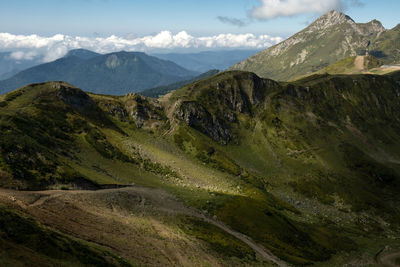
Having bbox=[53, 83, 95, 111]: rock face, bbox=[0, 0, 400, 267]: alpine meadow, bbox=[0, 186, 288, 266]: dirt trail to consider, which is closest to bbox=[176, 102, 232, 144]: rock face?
bbox=[0, 0, 400, 267]: alpine meadow

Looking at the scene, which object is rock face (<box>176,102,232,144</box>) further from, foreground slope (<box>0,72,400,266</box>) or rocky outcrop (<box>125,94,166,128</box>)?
rocky outcrop (<box>125,94,166,128</box>)

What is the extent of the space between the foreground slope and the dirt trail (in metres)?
0.39

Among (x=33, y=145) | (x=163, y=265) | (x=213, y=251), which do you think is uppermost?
(x=33, y=145)

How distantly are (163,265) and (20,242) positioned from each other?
22.8 m

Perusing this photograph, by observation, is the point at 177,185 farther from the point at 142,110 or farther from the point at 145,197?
the point at 142,110

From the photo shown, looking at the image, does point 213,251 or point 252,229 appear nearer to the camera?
point 213,251

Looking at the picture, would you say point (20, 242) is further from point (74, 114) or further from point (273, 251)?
point (74, 114)

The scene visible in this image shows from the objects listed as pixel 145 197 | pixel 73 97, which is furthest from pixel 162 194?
pixel 73 97

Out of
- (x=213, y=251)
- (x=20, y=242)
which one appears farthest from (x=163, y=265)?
(x=20, y=242)

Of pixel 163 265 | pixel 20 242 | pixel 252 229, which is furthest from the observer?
pixel 252 229

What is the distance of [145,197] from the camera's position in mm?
78500

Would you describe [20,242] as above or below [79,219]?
above

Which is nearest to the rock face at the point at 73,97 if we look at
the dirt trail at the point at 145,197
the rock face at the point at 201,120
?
the rock face at the point at 201,120

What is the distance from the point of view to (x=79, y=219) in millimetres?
52188
